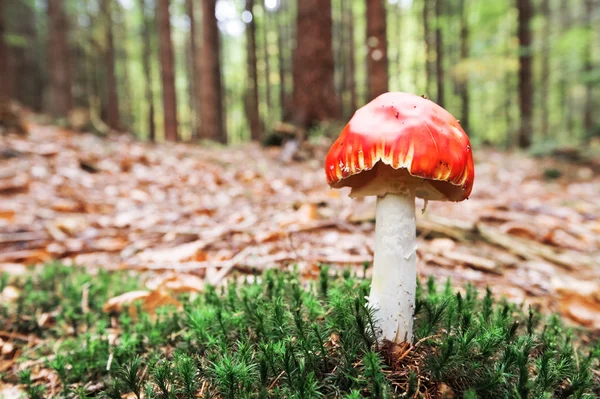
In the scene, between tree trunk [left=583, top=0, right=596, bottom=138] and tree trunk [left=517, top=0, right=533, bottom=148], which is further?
tree trunk [left=583, top=0, right=596, bottom=138]

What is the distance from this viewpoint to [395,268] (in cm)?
158

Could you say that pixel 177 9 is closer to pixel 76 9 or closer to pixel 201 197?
pixel 76 9

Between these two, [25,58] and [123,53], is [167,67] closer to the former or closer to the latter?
[123,53]

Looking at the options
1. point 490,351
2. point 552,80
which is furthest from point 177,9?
point 490,351

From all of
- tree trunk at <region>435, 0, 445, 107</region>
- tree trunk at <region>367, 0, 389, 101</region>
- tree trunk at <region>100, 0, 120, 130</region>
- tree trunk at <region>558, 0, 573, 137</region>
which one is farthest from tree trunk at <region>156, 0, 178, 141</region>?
tree trunk at <region>558, 0, 573, 137</region>

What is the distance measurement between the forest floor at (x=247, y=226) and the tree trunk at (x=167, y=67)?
5.71 m

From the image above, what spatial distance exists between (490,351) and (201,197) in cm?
402

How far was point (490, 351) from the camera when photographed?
1467 mm

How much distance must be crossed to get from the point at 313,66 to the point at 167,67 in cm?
590

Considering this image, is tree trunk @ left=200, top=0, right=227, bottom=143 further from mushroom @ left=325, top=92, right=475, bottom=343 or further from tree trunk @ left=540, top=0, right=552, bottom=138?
tree trunk @ left=540, top=0, right=552, bottom=138

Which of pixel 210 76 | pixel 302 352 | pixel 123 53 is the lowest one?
pixel 302 352

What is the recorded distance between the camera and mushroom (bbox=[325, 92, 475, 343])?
1395 millimetres

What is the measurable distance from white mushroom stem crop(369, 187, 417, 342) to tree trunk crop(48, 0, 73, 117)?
454 inches

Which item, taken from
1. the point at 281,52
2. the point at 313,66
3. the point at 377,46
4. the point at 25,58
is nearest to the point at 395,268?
the point at 313,66
